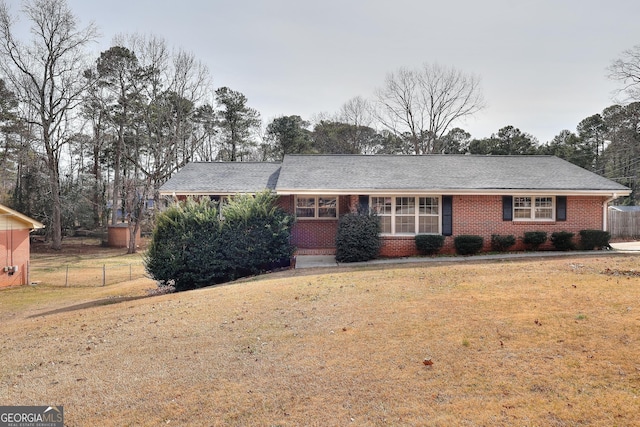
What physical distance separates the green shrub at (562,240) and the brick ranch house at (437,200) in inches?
17.6

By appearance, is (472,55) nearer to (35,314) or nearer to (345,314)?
(345,314)

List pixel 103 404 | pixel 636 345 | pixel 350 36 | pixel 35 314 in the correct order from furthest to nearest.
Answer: pixel 350 36, pixel 35 314, pixel 636 345, pixel 103 404

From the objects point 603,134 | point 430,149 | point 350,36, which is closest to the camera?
point 350,36

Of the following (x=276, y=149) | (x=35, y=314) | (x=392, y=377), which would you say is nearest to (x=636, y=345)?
(x=392, y=377)

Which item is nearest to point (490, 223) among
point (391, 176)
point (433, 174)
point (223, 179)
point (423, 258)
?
point (433, 174)

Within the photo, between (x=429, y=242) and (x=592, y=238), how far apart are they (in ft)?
22.3

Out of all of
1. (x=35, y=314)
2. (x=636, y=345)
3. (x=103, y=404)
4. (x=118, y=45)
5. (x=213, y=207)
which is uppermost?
(x=118, y=45)

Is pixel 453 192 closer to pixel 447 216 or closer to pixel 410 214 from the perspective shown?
pixel 447 216

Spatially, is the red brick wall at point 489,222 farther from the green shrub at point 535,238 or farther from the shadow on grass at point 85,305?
the shadow on grass at point 85,305

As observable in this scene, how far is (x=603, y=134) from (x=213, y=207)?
47.6 meters

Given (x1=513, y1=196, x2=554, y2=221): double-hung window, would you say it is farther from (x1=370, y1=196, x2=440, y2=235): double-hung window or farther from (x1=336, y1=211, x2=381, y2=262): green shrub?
(x1=336, y1=211, x2=381, y2=262): green shrub

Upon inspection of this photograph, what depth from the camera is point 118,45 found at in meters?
35.6

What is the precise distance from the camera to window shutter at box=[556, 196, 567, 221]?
16234 millimetres

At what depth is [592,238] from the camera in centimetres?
1588
